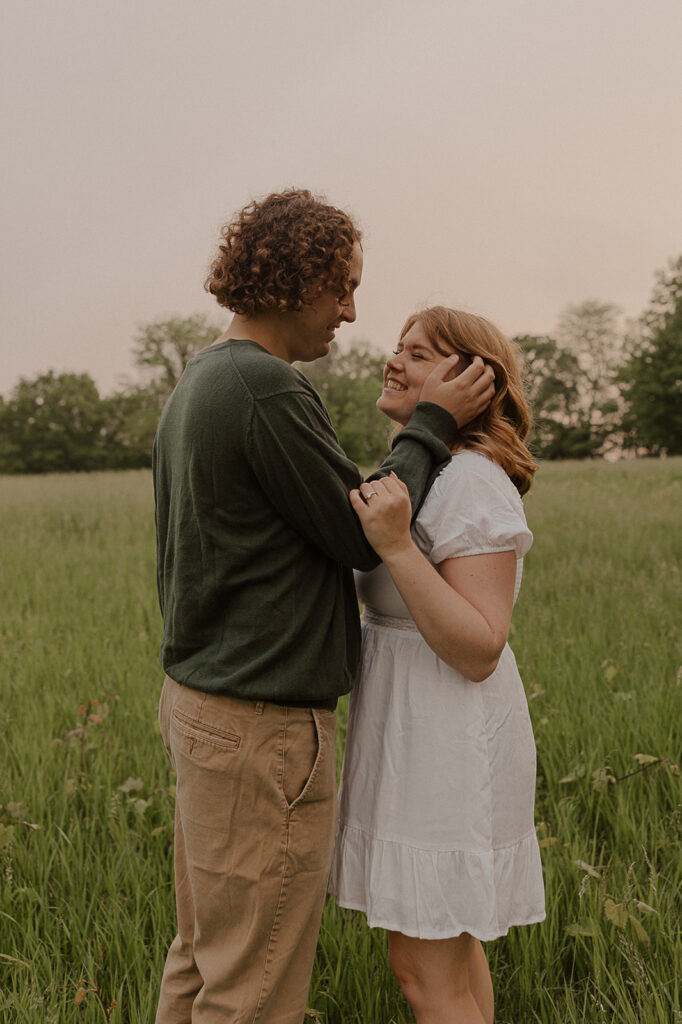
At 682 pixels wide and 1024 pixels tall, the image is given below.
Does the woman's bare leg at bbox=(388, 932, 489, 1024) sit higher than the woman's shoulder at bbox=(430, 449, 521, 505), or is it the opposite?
the woman's shoulder at bbox=(430, 449, 521, 505)

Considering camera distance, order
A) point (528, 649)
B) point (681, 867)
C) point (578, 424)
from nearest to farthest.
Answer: point (681, 867)
point (528, 649)
point (578, 424)

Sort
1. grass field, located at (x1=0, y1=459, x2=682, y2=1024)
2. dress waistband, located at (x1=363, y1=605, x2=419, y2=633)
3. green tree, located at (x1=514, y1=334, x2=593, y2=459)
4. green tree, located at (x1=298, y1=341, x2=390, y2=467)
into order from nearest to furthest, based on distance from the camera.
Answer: dress waistband, located at (x1=363, y1=605, x2=419, y2=633)
grass field, located at (x1=0, y1=459, x2=682, y2=1024)
green tree, located at (x1=298, y1=341, x2=390, y2=467)
green tree, located at (x1=514, y1=334, x2=593, y2=459)

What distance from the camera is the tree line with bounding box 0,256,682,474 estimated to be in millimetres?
49281

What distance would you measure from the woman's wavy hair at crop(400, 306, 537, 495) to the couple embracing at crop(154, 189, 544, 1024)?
0.07ft

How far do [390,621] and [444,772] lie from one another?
0.37 metres

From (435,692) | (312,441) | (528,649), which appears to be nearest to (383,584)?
(435,692)

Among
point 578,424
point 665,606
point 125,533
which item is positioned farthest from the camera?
point 578,424

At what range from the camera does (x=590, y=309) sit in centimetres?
6062

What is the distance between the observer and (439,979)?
1.88m

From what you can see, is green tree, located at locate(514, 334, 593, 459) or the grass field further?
green tree, located at locate(514, 334, 593, 459)

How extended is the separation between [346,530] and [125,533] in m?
9.07

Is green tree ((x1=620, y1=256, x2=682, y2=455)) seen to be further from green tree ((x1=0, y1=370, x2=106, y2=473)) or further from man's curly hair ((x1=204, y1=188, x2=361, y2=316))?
man's curly hair ((x1=204, y1=188, x2=361, y2=316))

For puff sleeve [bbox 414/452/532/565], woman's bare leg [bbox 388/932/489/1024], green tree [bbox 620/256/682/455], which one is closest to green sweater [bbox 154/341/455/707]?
puff sleeve [bbox 414/452/532/565]

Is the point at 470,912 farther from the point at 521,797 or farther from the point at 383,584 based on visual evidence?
the point at 383,584
